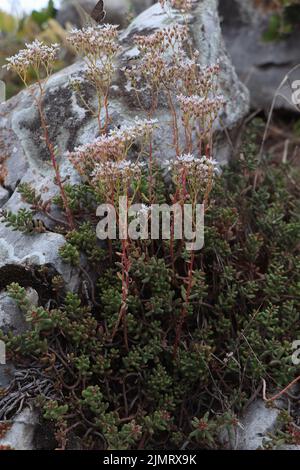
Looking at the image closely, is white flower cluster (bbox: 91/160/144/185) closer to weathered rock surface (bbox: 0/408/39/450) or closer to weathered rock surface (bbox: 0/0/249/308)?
weathered rock surface (bbox: 0/0/249/308)

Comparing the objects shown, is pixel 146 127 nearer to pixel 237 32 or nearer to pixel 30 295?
pixel 30 295

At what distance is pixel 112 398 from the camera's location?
2982 millimetres

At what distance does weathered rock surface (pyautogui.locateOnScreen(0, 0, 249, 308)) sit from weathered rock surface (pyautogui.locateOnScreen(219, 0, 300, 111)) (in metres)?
1.91

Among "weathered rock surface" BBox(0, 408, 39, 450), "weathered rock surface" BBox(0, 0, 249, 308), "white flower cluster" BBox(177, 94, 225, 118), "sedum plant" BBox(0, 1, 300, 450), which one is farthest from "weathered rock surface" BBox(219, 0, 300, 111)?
"weathered rock surface" BBox(0, 408, 39, 450)

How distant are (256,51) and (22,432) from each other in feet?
15.4

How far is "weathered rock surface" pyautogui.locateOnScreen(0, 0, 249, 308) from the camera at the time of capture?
10.6 ft

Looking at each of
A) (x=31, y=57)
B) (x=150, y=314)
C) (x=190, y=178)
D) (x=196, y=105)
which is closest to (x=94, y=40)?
(x=31, y=57)

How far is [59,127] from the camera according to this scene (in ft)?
12.4

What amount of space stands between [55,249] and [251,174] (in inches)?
64.2

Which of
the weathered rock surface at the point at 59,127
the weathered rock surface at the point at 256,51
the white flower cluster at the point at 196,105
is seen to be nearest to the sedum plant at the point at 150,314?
the white flower cluster at the point at 196,105

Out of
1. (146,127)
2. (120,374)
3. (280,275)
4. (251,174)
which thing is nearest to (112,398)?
(120,374)

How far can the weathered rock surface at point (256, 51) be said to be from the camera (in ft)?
20.0

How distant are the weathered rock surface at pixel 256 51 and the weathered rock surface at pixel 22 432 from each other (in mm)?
4021

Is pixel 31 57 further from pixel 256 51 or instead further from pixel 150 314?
pixel 256 51
